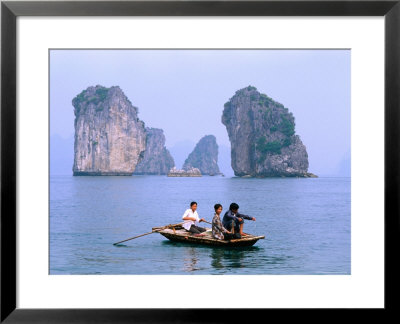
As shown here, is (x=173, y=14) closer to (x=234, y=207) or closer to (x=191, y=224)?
(x=234, y=207)

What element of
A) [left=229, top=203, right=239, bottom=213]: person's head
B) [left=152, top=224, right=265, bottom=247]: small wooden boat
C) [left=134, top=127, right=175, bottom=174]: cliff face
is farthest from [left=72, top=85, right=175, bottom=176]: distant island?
[left=229, top=203, right=239, bottom=213]: person's head

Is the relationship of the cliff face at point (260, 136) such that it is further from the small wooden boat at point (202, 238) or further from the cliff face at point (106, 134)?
the small wooden boat at point (202, 238)

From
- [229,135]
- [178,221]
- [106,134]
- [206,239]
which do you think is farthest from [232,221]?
[106,134]

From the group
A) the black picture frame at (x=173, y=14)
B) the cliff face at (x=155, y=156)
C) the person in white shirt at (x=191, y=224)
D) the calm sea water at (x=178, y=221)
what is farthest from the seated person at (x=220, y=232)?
the cliff face at (x=155, y=156)

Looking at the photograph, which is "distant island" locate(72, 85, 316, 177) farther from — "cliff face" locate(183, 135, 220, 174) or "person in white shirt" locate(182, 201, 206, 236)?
"person in white shirt" locate(182, 201, 206, 236)

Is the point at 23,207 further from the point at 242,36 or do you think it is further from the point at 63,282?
the point at 242,36

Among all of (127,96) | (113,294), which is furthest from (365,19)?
(127,96)
